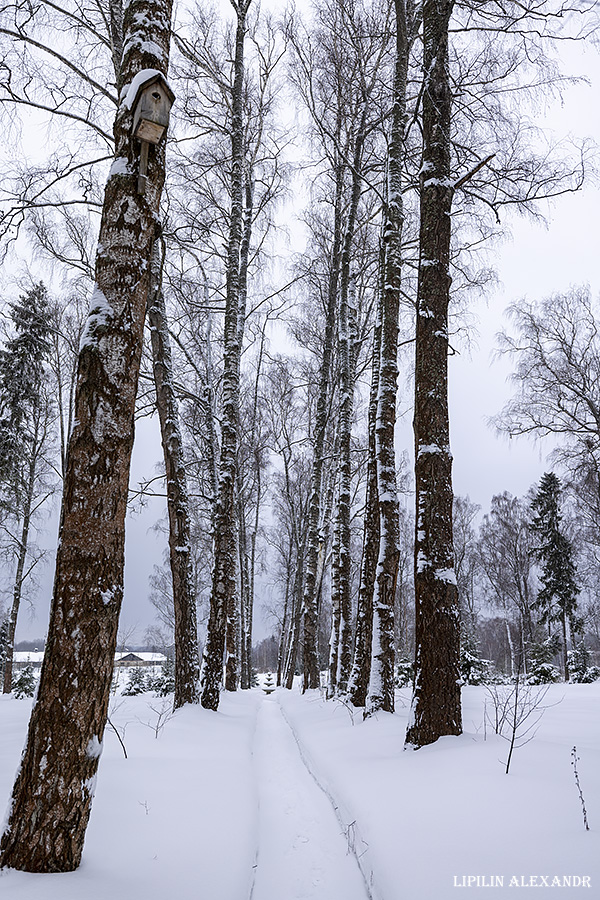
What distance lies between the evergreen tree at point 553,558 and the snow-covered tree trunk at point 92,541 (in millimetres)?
24046

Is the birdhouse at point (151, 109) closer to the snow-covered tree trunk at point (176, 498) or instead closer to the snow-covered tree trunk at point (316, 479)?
the snow-covered tree trunk at point (176, 498)

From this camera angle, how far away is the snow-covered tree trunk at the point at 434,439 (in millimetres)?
4379

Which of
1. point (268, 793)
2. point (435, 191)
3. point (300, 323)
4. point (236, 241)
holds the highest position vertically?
point (300, 323)

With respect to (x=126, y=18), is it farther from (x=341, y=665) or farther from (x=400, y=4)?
(x=341, y=665)

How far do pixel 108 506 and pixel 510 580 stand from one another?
2949cm

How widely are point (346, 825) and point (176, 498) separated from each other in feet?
16.9

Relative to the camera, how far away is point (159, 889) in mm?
2234

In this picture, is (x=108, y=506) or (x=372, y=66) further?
(x=372, y=66)

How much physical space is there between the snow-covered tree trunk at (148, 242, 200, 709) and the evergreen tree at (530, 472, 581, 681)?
20.1 meters

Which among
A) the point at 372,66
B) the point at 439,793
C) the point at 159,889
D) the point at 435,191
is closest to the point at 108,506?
the point at 159,889

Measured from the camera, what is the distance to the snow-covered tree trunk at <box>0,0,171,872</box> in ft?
7.14

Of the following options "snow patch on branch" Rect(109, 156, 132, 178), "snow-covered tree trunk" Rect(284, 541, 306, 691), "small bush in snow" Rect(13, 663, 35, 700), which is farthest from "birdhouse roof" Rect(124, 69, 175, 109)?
"snow-covered tree trunk" Rect(284, 541, 306, 691)

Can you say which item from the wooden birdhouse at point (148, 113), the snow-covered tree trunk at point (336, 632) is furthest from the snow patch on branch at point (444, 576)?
the snow-covered tree trunk at point (336, 632)

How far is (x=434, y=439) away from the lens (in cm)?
493
